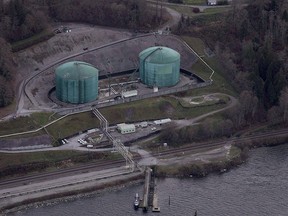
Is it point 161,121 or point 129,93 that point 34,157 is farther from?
point 129,93

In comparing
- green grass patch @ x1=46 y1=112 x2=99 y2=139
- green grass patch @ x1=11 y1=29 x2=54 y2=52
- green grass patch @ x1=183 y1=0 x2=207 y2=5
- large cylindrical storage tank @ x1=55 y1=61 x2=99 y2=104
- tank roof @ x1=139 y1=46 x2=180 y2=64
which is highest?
green grass patch @ x1=183 y1=0 x2=207 y2=5

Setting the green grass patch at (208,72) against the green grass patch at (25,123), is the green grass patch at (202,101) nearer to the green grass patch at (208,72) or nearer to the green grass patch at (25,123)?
the green grass patch at (208,72)

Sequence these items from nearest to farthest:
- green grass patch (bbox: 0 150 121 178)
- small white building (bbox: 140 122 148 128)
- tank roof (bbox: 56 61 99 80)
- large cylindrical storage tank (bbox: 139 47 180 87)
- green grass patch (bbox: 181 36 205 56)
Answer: green grass patch (bbox: 0 150 121 178) → small white building (bbox: 140 122 148 128) → tank roof (bbox: 56 61 99 80) → large cylindrical storage tank (bbox: 139 47 180 87) → green grass patch (bbox: 181 36 205 56)

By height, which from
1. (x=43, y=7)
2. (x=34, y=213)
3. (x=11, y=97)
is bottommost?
(x=34, y=213)

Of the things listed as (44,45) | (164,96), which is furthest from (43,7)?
(164,96)

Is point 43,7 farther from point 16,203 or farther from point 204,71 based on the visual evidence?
point 16,203

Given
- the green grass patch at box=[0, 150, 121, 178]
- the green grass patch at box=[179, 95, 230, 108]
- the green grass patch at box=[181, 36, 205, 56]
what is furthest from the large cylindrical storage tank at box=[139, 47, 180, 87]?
the green grass patch at box=[0, 150, 121, 178]

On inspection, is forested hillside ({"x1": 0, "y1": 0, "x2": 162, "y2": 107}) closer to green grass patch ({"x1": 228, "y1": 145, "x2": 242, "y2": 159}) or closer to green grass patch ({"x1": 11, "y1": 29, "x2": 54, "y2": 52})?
green grass patch ({"x1": 11, "y1": 29, "x2": 54, "y2": 52})
